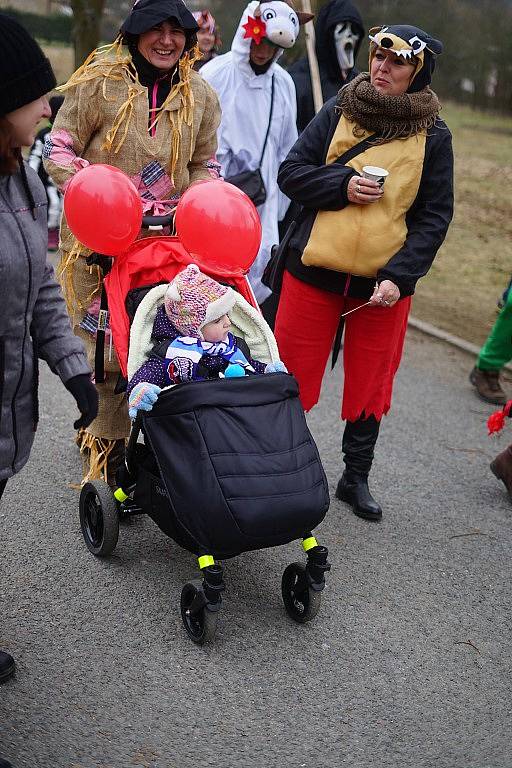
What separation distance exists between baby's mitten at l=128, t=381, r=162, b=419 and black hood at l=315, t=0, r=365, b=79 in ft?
11.8

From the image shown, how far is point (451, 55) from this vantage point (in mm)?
21859

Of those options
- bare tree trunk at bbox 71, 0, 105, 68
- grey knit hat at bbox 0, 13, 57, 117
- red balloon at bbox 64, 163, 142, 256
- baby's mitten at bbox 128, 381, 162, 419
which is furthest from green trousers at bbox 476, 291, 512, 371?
bare tree trunk at bbox 71, 0, 105, 68

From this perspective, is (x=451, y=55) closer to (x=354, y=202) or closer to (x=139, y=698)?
(x=354, y=202)

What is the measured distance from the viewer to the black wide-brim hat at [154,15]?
3.76 metres

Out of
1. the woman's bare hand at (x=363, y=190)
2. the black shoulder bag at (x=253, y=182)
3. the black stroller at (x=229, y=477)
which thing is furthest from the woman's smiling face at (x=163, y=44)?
the black shoulder bag at (x=253, y=182)

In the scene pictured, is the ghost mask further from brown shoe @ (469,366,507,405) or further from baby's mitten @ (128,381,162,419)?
baby's mitten @ (128,381,162,419)

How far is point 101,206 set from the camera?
3482mm

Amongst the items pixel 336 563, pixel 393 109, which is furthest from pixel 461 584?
pixel 393 109

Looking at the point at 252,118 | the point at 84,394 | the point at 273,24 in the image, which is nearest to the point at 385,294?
the point at 84,394

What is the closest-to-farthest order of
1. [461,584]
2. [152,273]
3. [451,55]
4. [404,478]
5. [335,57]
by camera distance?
[152,273] → [461,584] → [404,478] → [335,57] → [451,55]

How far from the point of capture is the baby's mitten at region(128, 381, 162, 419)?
333 cm

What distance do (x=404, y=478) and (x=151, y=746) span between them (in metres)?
2.58

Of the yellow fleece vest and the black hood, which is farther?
the black hood

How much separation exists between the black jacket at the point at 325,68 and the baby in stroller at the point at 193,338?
118 inches
